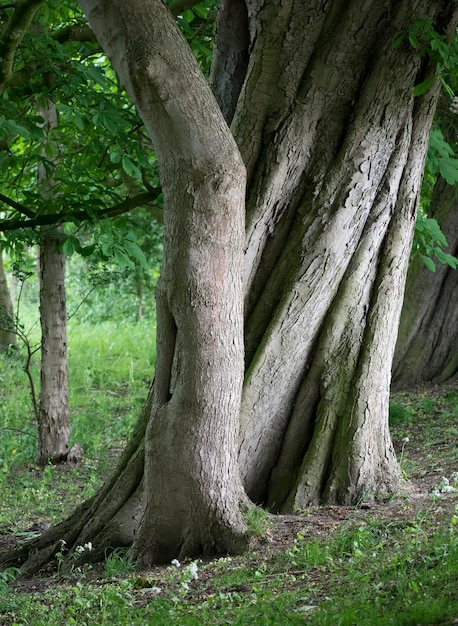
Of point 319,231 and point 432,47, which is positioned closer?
point 432,47

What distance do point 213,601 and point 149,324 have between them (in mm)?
12584

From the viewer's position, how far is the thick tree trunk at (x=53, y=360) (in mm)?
→ 8070

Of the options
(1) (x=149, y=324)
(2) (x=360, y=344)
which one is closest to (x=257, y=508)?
(2) (x=360, y=344)

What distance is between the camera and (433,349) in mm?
9578

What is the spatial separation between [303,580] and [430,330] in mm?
5950

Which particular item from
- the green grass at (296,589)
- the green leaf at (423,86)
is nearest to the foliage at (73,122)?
the green leaf at (423,86)

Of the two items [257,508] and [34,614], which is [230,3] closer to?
[257,508]

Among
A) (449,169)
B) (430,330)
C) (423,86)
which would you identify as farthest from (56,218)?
(430,330)

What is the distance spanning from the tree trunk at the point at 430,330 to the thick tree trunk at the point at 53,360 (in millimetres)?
3784

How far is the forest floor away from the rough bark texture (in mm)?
308

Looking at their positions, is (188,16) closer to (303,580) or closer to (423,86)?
(423,86)

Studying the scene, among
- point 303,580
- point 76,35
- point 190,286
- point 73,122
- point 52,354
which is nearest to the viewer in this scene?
point 303,580

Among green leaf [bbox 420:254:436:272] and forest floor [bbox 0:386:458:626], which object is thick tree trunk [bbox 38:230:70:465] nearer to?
forest floor [bbox 0:386:458:626]

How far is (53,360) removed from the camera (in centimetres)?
823
